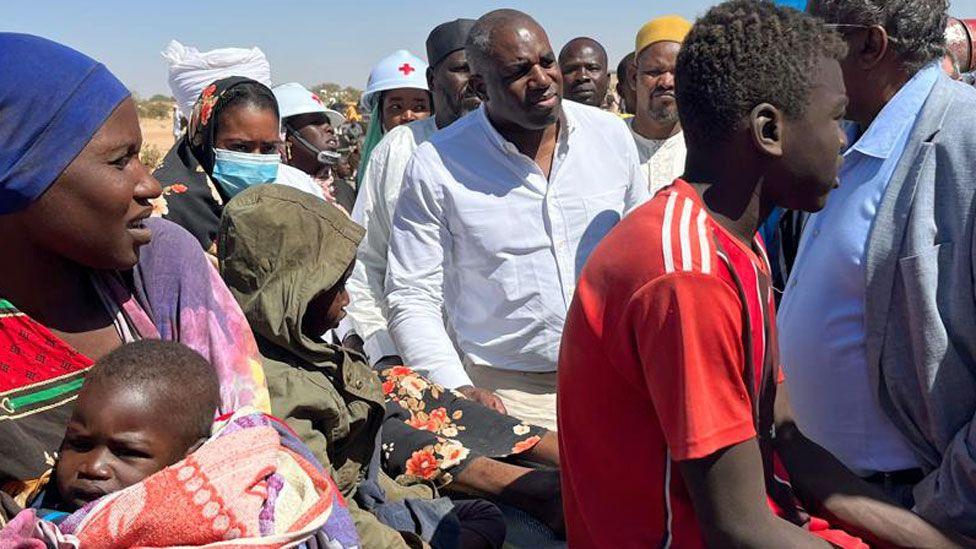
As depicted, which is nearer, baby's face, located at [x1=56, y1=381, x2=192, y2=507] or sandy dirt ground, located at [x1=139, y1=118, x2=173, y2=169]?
baby's face, located at [x1=56, y1=381, x2=192, y2=507]

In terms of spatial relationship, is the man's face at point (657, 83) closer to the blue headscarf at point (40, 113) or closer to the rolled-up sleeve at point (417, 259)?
the rolled-up sleeve at point (417, 259)

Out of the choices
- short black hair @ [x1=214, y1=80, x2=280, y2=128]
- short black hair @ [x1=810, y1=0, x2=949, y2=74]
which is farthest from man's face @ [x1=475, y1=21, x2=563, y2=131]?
short black hair @ [x1=810, y1=0, x2=949, y2=74]

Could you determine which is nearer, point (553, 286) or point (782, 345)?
point (782, 345)

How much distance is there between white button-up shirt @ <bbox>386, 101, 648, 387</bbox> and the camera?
3699 mm

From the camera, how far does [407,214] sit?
382 centimetres

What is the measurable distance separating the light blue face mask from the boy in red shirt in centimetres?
255

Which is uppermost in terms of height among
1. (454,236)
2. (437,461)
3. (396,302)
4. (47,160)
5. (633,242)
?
(47,160)

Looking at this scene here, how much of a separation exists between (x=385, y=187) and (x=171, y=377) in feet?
9.64

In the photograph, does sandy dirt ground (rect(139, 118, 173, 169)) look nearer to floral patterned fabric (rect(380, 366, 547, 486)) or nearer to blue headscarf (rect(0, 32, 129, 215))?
floral patterned fabric (rect(380, 366, 547, 486))

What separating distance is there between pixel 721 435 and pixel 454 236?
2212mm

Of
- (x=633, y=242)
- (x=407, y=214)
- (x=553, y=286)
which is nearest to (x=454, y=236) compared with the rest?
(x=407, y=214)

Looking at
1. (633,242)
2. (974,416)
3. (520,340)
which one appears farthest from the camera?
(520,340)

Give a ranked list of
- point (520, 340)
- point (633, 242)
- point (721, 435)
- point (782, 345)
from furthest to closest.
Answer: point (520, 340), point (782, 345), point (633, 242), point (721, 435)

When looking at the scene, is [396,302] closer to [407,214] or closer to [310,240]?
[407,214]
